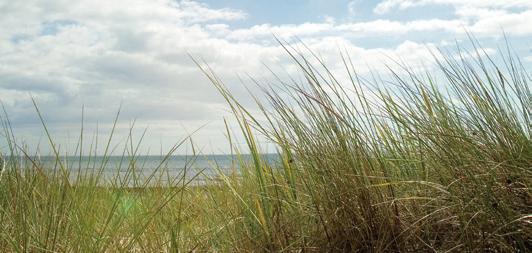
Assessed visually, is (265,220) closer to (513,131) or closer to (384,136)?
(384,136)

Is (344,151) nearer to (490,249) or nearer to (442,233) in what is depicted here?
(442,233)

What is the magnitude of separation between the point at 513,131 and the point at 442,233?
0.45 m

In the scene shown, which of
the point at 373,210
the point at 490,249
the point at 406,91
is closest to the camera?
the point at 490,249

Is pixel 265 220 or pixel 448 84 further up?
pixel 448 84

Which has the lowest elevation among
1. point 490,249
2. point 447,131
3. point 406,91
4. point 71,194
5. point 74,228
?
point 490,249

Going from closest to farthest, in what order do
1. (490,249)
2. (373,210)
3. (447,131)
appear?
(490,249) → (373,210) → (447,131)

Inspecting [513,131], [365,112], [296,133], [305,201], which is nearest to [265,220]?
[305,201]

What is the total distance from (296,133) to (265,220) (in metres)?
0.35

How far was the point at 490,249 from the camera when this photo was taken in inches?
66.1

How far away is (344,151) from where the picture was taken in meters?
1.86

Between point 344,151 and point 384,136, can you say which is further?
Answer: point 384,136

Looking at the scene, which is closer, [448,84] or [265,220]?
→ [265,220]

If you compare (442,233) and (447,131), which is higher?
(447,131)

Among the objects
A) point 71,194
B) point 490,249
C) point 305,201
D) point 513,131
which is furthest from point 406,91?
point 71,194
